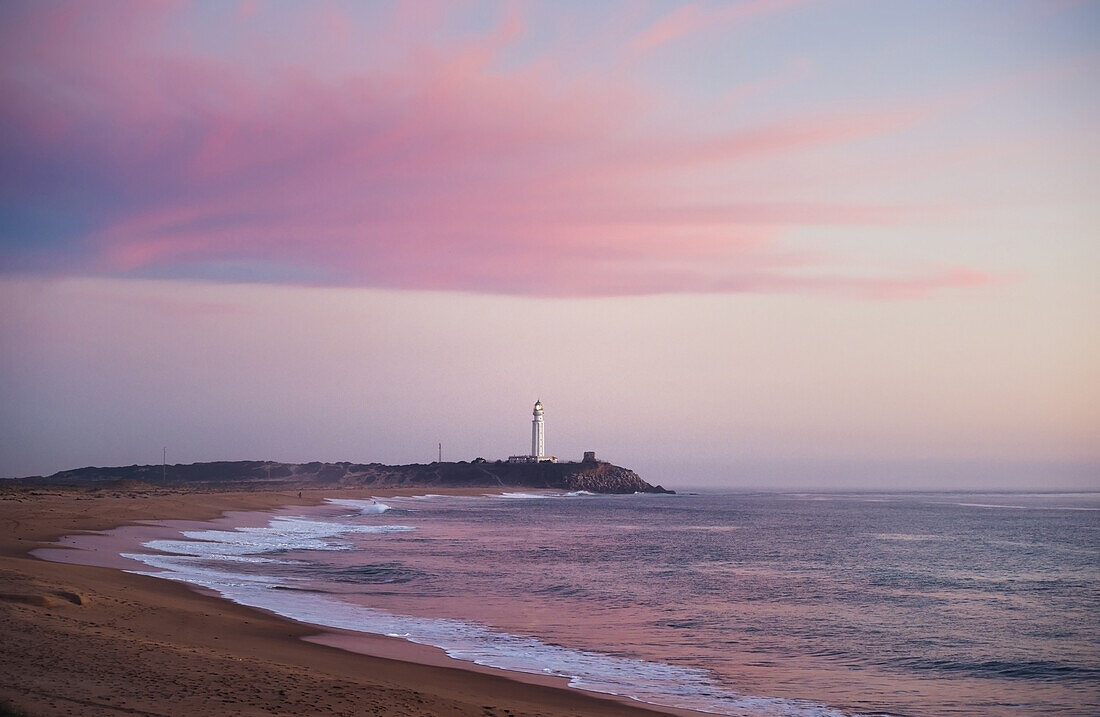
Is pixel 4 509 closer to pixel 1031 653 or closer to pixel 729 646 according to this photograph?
pixel 729 646

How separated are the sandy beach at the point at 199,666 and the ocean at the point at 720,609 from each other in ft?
4.62

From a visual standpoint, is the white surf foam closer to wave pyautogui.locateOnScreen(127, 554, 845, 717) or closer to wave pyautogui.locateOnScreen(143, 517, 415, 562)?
wave pyautogui.locateOnScreen(127, 554, 845, 717)

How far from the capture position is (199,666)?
11.5 metres

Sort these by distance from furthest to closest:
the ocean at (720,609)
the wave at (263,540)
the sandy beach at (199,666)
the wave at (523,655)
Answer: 1. the wave at (263,540)
2. the ocean at (720,609)
3. the wave at (523,655)
4. the sandy beach at (199,666)

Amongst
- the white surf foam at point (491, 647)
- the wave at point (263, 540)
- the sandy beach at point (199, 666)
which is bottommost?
the wave at point (263, 540)

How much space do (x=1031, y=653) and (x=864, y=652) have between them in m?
3.68

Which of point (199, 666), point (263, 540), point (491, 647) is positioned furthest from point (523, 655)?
point (263, 540)

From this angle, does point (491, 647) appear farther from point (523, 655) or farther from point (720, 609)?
point (720, 609)

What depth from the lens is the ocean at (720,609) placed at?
15.0 m

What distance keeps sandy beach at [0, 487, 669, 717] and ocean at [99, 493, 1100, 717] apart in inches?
55.5

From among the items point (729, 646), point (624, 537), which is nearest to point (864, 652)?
point (729, 646)

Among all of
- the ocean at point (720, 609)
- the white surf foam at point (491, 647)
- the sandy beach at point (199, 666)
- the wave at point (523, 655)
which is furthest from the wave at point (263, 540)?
the sandy beach at point (199, 666)

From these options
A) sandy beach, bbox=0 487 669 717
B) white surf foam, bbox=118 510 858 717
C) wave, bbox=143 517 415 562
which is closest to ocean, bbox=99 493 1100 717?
white surf foam, bbox=118 510 858 717

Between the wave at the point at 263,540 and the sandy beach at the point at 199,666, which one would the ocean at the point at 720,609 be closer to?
the wave at the point at 263,540
